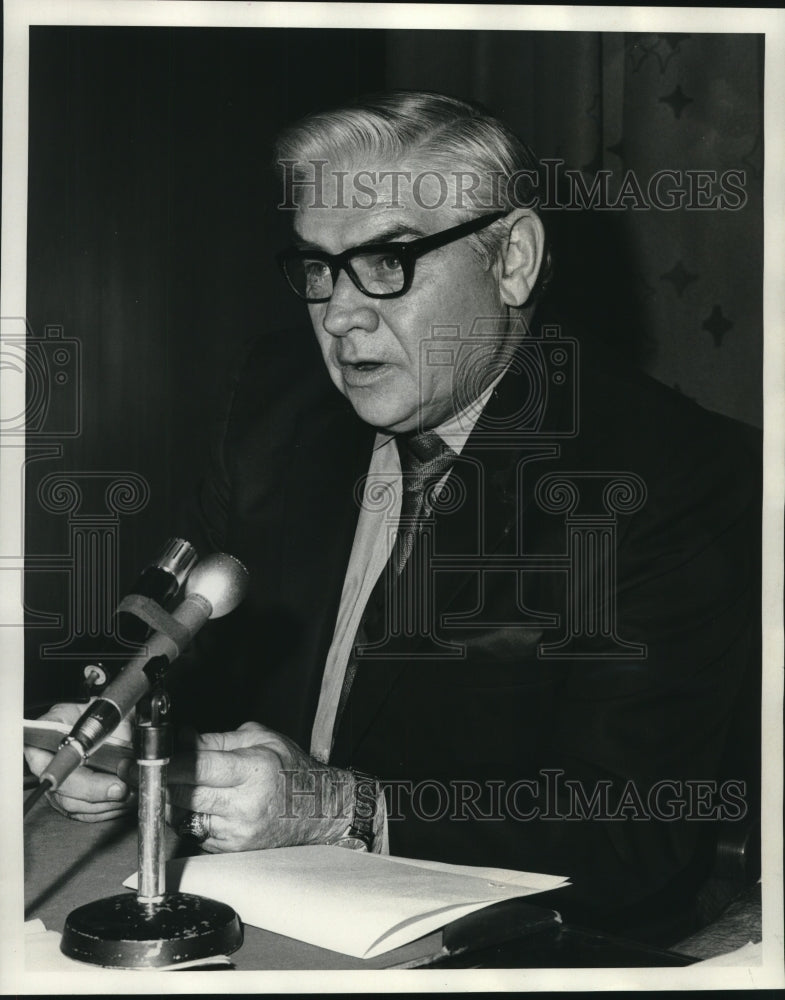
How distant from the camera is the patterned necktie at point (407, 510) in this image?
1935mm

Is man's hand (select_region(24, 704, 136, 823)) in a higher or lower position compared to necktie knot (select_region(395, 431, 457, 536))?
lower

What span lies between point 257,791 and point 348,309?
2.56 feet

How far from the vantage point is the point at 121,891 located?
1.54m

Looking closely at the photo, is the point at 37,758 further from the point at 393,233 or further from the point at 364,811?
the point at 393,233

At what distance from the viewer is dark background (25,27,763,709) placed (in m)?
1.83

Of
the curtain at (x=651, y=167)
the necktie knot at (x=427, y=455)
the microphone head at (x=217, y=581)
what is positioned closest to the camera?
the microphone head at (x=217, y=581)

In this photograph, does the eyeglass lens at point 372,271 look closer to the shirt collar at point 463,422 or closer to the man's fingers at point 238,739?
the shirt collar at point 463,422

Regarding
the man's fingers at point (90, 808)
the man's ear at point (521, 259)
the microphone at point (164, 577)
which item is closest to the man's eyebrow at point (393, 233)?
the man's ear at point (521, 259)

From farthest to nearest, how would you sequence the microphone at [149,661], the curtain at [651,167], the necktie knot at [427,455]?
the necktie knot at [427,455] < the curtain at [651,167] < the microphone at [149,661]

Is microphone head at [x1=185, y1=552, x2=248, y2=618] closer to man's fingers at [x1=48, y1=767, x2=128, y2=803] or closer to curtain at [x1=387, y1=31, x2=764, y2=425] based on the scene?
man's fingers at [x1=48, y1=767, x2=128, y2=803]

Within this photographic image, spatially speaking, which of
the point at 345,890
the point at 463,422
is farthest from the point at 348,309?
the point at 345,890

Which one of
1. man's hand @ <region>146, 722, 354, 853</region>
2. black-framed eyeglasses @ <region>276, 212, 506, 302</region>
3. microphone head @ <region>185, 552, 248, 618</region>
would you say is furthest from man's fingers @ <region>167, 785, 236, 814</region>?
black-framed eyeglasses @ <region>276, 212, 506, 302</region>

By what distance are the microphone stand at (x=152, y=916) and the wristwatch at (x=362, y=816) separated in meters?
0.36

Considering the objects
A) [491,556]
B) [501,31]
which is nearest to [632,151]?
[501,31]
